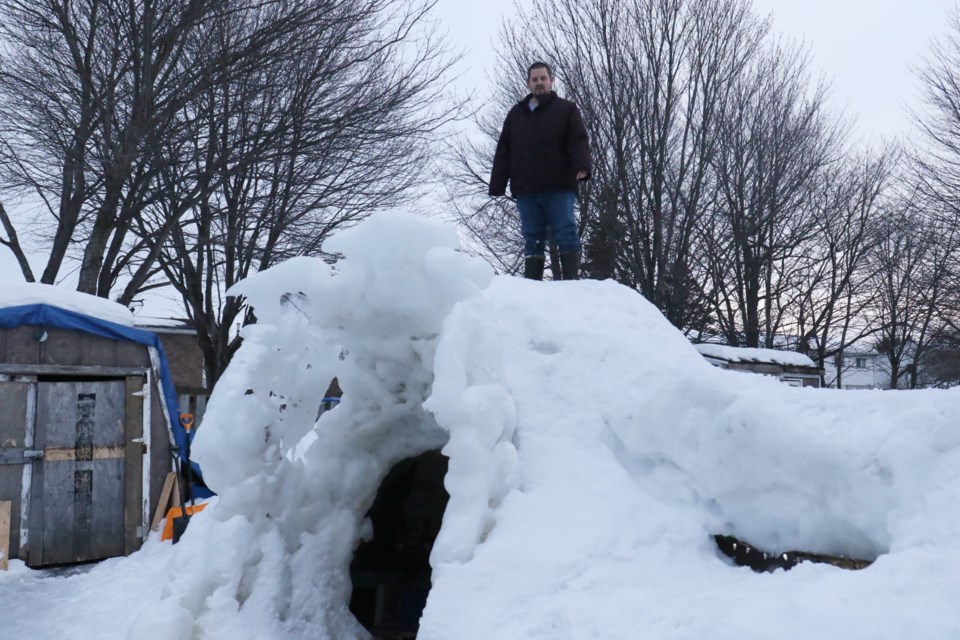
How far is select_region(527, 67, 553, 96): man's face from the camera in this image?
6176 mm

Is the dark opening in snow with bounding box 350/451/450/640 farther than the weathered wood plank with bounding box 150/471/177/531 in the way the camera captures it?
No

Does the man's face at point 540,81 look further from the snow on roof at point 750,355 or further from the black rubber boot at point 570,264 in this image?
the snow on roof at point 750,355

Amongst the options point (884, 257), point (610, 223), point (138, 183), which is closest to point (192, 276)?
point (138, 183)

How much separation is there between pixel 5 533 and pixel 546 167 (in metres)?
6.03

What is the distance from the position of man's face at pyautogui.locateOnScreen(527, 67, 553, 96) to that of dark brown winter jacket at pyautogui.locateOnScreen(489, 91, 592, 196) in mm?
59

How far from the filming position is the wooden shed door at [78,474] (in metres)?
7.50

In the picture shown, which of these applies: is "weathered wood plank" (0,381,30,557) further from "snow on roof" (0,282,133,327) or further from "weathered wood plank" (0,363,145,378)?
"snow on roof" (0,282,133,327)

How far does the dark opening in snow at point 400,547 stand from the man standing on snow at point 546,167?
192 cm

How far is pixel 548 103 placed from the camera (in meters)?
6.30

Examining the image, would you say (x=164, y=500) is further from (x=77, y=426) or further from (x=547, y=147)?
(x=547, y=147)

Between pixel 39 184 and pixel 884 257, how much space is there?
65.8ft

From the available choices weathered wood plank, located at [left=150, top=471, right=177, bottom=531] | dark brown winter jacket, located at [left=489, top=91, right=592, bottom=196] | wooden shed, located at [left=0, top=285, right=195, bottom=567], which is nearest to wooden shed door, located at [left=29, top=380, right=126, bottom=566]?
wooden shed, located at [left=0, top=285, right=195, bottom=567]

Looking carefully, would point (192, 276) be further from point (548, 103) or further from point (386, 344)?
point (386, 344)

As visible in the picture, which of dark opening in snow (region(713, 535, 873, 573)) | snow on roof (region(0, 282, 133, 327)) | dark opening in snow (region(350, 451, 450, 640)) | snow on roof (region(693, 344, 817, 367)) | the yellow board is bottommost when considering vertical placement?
the yellow board
